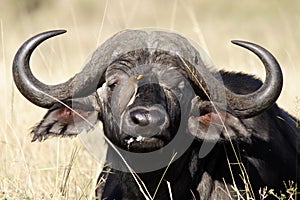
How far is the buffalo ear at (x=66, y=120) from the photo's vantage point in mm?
5117

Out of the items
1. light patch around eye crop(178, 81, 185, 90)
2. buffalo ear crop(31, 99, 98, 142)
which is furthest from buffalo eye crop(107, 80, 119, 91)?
light patch around eye crop(178, 81, 185, 90)

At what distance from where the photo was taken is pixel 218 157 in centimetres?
547

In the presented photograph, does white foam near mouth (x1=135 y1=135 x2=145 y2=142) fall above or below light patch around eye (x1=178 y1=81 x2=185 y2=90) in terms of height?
below

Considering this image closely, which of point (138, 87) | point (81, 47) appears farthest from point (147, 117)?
point (81, 47)

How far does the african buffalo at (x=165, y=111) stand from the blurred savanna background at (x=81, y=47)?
0.39 meters

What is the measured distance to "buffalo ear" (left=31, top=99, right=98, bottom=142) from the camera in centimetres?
512

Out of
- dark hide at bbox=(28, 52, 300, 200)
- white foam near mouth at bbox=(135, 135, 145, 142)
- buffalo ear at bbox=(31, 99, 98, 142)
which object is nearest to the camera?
white foam near mouth at bbox=(135, 135, 145, 142)

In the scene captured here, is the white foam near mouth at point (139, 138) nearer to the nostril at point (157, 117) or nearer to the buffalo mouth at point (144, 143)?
the buffalo mouth at point (144, 143)

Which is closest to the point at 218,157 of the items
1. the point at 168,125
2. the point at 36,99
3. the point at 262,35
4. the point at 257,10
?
the point at 168,125

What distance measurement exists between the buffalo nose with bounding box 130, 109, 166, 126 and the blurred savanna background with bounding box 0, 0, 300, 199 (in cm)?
107

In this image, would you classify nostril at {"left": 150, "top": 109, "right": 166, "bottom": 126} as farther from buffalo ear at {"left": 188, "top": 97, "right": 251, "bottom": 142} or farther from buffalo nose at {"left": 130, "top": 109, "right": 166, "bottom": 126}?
buffalo ear at {"left": 188, "top": 97, "right": 251, "bottom": 142}

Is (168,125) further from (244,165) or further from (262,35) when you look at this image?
(262,35)

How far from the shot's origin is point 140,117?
4199 millimetres

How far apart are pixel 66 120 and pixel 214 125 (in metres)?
1.07
